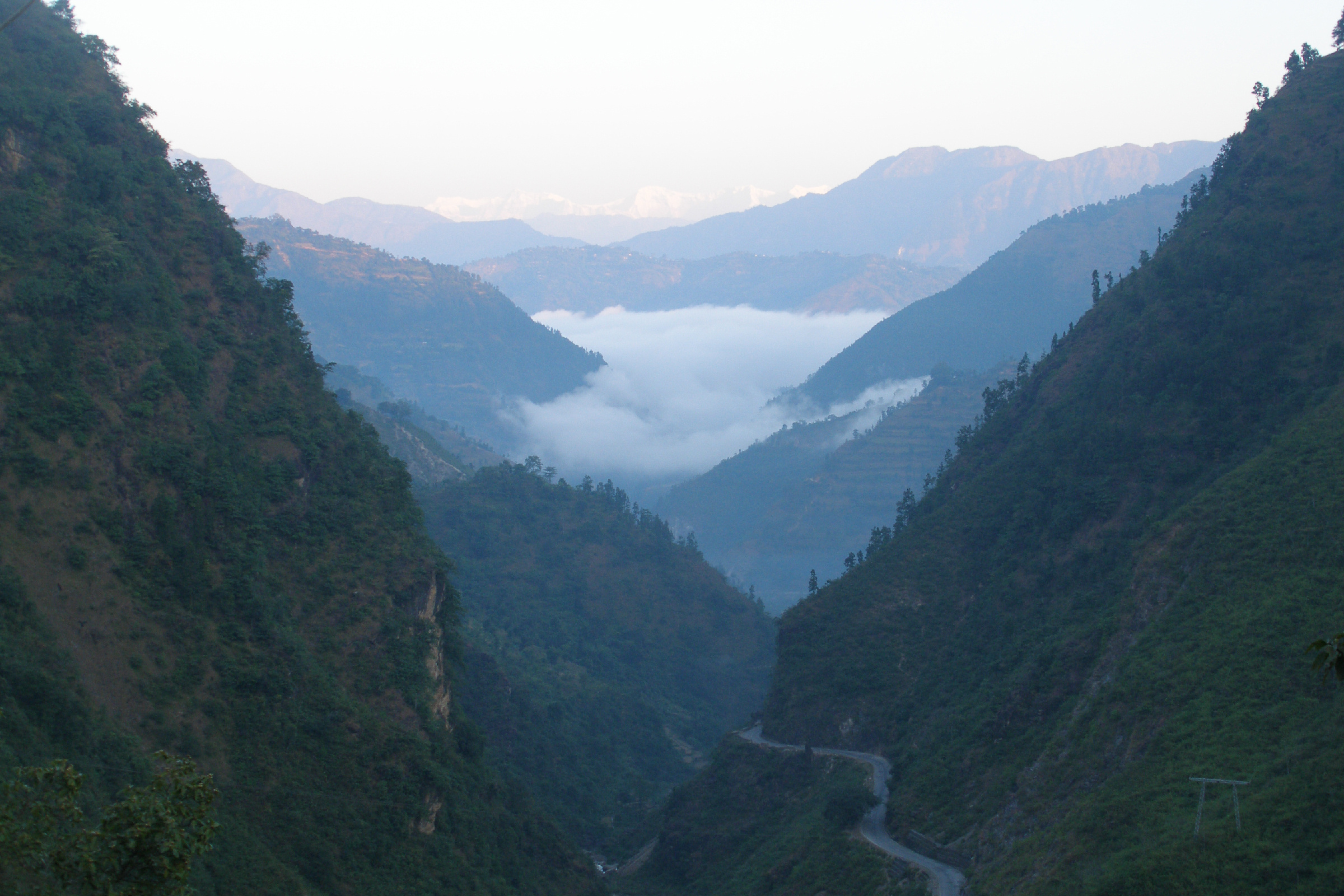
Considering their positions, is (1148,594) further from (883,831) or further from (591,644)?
(591,644)

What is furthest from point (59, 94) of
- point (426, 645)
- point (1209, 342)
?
point (1209, 342)

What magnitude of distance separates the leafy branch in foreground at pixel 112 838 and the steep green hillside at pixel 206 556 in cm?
1126

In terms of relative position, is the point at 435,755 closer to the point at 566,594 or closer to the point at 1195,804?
the point at 1195,804

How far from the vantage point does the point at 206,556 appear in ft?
142

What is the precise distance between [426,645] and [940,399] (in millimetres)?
159247

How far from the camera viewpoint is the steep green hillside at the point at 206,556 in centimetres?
3681

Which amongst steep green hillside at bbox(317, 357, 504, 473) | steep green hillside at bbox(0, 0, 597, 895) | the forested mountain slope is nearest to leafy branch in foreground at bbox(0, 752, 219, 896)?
steep green hillside at bbox(0, 0, 597, 895)

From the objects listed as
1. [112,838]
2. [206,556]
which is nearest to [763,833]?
[206,556]

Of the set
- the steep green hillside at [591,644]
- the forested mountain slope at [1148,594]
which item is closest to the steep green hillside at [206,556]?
the forested mountain slope at [1148,594]

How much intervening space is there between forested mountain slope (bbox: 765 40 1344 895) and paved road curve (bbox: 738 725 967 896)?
920 mm

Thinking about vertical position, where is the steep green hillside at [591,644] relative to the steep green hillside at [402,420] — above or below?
below

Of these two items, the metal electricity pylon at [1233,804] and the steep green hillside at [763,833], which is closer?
the metal electricity pylon at [1233,804]

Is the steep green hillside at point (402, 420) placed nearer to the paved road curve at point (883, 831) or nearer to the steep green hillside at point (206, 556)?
the steep green hillside at point (206, 556)

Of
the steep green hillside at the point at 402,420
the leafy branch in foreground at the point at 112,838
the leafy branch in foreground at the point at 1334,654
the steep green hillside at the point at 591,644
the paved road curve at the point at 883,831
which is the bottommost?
the steep green hillside at the point at 591,644
